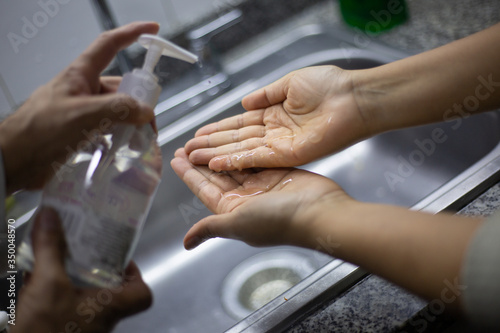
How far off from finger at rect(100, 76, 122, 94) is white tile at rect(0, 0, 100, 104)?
18.5 inches

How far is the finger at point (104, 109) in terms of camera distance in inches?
20.5

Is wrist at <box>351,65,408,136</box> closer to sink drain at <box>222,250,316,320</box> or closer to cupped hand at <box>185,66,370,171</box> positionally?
cupped hand at <box>185,66,370,171</box>

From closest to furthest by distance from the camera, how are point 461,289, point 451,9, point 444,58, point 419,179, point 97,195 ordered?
point 461,289 < point 97,195 < point 444,58 < point 419,179 < point 451,9

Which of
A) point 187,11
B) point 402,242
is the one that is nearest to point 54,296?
point 402,242

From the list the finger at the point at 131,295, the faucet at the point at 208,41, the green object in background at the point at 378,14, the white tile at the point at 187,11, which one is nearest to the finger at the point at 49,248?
the finger at the point at 131,295

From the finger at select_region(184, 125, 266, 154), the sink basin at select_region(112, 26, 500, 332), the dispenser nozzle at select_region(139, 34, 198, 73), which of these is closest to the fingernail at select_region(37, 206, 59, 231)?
the dispenser nozzle at select_region(139, 34, 198, 73)

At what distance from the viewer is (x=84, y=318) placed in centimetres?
58

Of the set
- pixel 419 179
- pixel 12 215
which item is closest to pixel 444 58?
pixel 419 179

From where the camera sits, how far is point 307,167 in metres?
1.17

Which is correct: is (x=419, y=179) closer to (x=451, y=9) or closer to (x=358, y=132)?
(x=358, y=132)

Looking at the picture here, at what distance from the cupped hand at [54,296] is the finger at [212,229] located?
0.49 ft

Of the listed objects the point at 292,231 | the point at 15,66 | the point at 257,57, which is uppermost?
the point at 15,66

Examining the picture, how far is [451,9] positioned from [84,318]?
123cm

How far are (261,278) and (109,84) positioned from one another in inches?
23.3
